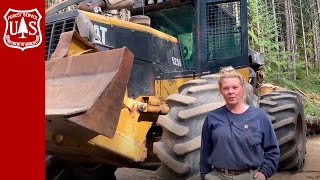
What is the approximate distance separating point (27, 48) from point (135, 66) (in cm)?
310

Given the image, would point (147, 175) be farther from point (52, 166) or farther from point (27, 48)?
point (27, 48)

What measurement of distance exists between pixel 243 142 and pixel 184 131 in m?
1.08

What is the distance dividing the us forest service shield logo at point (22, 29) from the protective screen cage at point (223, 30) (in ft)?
Answer: 12.0

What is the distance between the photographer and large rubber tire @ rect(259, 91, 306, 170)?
747cm

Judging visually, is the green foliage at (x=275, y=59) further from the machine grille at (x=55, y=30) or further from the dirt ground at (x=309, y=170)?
the machine grille at (x=55, y=30)

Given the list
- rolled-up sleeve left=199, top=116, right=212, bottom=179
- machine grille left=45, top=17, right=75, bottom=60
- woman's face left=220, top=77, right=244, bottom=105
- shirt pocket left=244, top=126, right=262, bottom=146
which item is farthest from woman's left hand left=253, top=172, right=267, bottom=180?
machine grille left=45, top=17, right=75, bottom=60

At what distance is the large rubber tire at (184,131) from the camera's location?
419 centimetres

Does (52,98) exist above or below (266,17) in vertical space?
below

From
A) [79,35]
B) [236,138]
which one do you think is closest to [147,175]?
[79,35]

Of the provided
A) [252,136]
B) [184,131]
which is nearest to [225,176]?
[252,136]

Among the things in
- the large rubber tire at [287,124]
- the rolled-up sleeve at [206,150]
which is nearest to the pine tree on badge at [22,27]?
the rolled-up sleeve at [206,150]

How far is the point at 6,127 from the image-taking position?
7.54 ft

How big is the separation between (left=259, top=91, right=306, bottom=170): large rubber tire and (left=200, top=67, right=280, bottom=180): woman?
425cm

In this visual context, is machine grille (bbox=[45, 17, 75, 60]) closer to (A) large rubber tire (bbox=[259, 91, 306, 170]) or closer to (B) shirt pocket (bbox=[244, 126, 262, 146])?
(B) shirt pocket (bbox=[244, 126, 262, 146])
